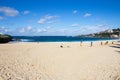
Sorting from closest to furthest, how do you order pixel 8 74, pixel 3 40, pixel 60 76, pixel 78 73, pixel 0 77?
pixel 0 77 < pixel 8 74 < pixel 60 76 < pixel 78 73 < pixel 3 40

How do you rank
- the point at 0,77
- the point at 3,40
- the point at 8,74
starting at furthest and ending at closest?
the point at 3,40 → the point at 8,74 → the point at 0,77

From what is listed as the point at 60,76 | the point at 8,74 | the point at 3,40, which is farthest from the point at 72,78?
the point at 3,40

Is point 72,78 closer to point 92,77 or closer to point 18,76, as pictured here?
point 92,77

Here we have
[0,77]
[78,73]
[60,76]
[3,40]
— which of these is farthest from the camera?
[3,40]

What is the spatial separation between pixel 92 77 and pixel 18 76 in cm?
463

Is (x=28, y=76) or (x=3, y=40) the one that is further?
(x=3, y=40)

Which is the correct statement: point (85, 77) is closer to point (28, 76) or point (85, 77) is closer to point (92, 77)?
point (92, 77)

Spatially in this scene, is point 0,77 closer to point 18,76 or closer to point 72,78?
point 18,76

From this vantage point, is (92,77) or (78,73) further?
(78,73)

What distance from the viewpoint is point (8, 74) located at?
897 cm

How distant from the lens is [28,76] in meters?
9.04

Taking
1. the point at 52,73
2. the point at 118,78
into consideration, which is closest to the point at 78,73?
the point at 52,73

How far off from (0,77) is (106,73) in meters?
6.87

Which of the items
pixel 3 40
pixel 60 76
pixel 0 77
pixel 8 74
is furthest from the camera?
pixel 3 40
